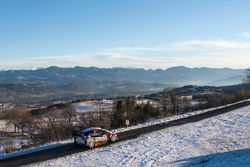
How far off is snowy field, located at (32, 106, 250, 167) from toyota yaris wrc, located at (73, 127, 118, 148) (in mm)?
984

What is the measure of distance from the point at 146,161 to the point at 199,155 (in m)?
4.96

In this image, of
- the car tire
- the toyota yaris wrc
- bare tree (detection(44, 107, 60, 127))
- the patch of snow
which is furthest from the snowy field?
bare tree (detection(44, 107, 60, 127))

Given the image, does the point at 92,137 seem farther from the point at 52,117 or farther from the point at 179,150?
the point at 52,117

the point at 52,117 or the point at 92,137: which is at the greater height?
the point at 92,137

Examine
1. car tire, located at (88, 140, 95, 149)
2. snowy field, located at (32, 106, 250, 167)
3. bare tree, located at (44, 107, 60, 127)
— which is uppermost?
car tire, located at (88, 140, 95, 149)

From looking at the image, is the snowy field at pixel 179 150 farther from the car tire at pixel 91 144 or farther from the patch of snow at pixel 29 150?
the patch of snow at pixel 29 150

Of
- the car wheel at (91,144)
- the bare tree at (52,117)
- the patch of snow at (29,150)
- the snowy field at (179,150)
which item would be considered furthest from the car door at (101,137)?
the bare tree at (52,117)

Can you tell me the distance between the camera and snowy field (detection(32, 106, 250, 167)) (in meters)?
26.5

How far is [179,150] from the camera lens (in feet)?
100

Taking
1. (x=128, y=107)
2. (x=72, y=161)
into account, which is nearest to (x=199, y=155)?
(x=72, y=161)

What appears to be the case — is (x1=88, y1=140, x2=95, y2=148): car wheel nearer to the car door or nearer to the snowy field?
the car door

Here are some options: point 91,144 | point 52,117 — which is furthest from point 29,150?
point 52,117

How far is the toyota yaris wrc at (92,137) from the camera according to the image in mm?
31031

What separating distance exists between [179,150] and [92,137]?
23.6ft
